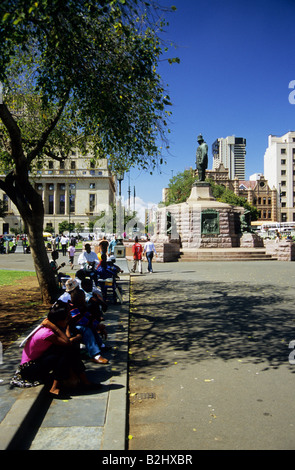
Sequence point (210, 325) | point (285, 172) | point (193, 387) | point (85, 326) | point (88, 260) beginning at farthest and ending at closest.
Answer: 1. point (285, 172)
2. point (88, 260)
3. point (210, 325)
4. point (85, 326)
5. point (193, 387)

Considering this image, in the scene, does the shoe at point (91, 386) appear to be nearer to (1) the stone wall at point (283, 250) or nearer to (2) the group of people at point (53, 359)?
(2) the group of people at point (53, 359)

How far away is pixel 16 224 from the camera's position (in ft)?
293

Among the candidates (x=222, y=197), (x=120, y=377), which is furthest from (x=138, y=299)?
(x=222, y=197)

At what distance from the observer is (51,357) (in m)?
4.21

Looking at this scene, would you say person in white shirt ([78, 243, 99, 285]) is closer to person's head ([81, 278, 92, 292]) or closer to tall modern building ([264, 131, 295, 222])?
person's head ([81, 278, 92, 292])

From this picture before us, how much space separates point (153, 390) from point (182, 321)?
11.0 feet

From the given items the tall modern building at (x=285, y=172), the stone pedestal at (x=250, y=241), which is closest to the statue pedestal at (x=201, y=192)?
the stone pedestal at (x=250, y=241)

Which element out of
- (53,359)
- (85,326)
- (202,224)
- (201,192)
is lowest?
(53,359)

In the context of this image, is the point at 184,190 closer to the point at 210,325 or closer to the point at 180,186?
the point at 180,186

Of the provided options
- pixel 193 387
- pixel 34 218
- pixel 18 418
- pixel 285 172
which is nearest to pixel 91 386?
pixel 18 418

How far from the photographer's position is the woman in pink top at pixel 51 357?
13.7ft

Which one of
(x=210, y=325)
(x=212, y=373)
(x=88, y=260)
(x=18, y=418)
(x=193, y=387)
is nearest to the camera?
(x=18, y=418)

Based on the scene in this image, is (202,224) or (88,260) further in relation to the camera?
(202,224)
